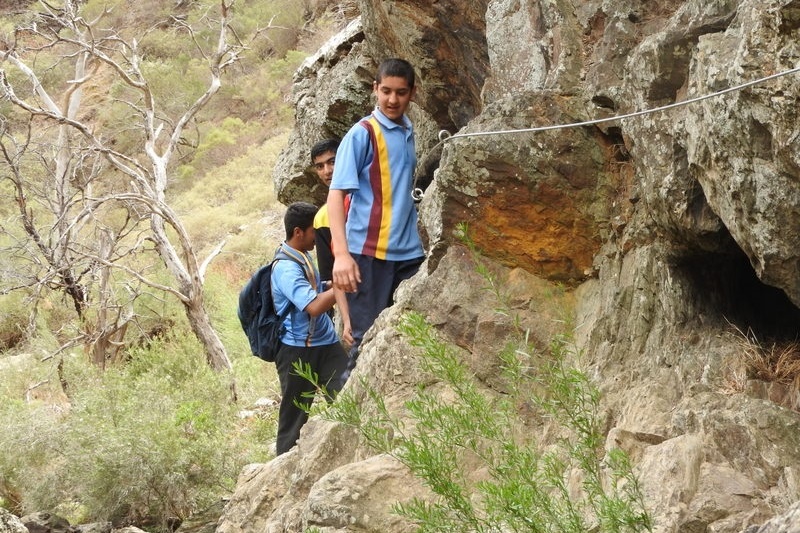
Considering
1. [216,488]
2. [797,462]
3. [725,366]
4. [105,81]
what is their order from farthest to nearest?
1. [105,81]
2. [216,488]
3. [725,366]
4. [797,462]

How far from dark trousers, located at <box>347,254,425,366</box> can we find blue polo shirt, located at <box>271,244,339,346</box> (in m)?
0.30

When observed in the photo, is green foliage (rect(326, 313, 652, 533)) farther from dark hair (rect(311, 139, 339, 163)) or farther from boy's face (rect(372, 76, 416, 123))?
dark hair (rect(311, 139, 339, 163))

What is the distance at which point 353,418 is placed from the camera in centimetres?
352

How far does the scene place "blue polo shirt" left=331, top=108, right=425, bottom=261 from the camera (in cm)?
548

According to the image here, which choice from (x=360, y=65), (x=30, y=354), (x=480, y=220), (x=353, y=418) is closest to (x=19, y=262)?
(x=30, y=354)

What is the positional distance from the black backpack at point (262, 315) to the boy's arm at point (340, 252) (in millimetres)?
1013

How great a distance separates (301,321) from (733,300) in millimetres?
2740

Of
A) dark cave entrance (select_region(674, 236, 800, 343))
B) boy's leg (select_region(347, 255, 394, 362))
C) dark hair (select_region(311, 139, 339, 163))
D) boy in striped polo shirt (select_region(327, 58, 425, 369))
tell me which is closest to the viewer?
dark cave entrance (select_region(674, 236, 800, 343))

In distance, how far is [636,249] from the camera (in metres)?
4.50

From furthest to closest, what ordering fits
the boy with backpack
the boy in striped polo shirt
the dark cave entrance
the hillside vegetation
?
the hillside vegetation → the boy with backpack → the boy in striped polo shirt → the dark cave entrance

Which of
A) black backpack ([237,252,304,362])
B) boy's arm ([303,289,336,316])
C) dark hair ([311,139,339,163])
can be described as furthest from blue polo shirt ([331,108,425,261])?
dark hair ([311,139,339,163])

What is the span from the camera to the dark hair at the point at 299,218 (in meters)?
6.15

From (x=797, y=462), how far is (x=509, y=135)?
2.00 meters

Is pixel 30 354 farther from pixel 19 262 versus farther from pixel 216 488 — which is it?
pixel 216 488
